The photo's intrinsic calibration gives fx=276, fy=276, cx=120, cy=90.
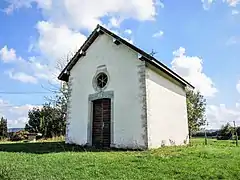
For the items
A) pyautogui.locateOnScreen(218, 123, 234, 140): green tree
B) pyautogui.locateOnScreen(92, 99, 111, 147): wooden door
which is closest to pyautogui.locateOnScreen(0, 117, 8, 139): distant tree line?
pyautogui.locateOnScreen(92, 99, 111, 147): wooden door

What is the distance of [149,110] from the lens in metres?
13.4

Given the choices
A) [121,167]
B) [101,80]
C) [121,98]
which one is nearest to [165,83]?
[121,98]

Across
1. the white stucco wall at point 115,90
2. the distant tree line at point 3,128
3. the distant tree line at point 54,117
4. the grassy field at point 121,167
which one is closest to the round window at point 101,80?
the white stucco wall at point 115,90

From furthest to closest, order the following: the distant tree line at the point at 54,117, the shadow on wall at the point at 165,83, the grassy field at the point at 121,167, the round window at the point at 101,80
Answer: the distant tree line at the point at 54,117
the round window at the point at 101,80
the shadow on wall at the point at 165,83
the grassy field at the point at 121,167

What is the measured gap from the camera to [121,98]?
14.2 meters

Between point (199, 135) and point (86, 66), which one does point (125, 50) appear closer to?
point (86, 66)

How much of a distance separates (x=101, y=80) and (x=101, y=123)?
2.43 meters

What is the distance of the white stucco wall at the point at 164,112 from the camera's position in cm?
1361

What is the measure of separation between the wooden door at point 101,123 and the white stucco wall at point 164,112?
8.04 ft

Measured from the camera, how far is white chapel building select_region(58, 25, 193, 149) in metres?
13.5

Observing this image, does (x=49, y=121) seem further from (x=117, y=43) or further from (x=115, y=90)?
(x=117, y=43)

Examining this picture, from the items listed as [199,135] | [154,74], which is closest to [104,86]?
[154,74]

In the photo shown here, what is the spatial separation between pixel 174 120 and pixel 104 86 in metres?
4.52

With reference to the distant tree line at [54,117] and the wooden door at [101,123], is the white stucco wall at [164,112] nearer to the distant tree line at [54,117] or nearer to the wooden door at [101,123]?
the wooden door at [101,123]
